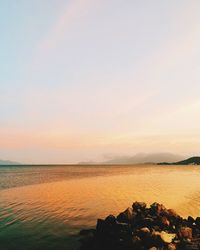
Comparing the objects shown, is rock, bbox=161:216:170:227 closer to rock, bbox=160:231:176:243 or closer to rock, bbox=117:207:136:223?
rock, bbox=117:207:136:223

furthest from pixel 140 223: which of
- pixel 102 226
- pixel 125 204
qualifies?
pixel 125 204

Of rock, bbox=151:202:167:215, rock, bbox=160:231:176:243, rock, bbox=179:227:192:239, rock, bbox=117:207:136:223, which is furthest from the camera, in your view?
rock, bbox=151:202:167:215

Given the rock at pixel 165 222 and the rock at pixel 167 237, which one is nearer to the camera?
the rock at pixel 167 237

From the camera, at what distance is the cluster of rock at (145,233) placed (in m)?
15.3

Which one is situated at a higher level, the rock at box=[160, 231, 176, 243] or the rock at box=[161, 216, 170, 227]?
the rock at box=[161, 216, 170, 227]

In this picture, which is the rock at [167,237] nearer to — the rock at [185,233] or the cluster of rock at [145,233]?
the cluster of rock at [145,233]

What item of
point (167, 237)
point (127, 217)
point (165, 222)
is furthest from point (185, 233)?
point (127, 217)

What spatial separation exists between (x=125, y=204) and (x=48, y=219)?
10384 mm

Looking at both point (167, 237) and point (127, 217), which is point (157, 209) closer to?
point (127, 217)

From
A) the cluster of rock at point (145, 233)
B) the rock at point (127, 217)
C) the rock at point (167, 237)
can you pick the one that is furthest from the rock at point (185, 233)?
the rock at point (127, 217)

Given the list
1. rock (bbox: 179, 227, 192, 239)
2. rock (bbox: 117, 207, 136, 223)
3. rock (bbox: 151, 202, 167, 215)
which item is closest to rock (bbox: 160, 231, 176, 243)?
rock (bbox: 179, 227, 192, 239)

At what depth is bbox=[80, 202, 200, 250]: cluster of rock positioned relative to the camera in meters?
15.3

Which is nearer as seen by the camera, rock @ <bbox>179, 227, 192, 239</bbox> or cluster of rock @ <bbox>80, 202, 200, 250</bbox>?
cluster of rock @ <bbox>80, 202, 200, 250</bbox>

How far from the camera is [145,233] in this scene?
53.7 ft
